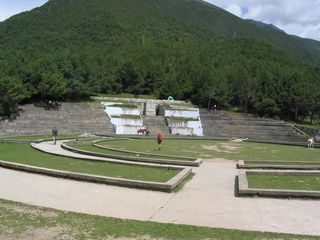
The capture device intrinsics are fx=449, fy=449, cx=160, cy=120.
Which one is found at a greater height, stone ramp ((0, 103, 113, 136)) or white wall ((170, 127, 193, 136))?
stone ramp ((0, 103, 113, 136))

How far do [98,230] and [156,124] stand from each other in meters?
46.2

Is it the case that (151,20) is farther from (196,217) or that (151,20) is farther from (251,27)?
(196,217)

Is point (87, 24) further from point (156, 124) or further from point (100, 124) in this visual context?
point (100, 124)

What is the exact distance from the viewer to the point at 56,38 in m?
118

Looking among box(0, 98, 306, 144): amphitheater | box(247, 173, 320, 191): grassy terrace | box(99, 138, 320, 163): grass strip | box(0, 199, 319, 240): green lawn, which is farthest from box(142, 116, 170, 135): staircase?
box(0, 199, 319, 240): green lawn

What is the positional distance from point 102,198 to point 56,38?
111 metres

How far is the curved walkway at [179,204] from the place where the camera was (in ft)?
31.9

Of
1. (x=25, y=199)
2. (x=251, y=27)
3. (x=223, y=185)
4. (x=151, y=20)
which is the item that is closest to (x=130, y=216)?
(x=25, y=199)

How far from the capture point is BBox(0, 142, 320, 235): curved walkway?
9.71 meters

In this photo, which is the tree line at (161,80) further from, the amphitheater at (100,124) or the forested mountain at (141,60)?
the amphitheater at (100,124)

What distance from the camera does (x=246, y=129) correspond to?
53406 mm

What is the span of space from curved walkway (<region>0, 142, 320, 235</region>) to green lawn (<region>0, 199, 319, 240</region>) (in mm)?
734

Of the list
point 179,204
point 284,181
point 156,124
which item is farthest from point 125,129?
point 179,204

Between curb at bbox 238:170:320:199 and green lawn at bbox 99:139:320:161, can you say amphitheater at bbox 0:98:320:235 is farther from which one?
green lawn at bbox 99:139:320:161
